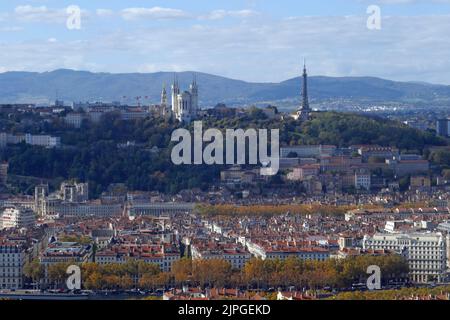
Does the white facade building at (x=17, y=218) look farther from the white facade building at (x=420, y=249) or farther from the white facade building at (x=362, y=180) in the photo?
the white facade building at (x=362, y=180)

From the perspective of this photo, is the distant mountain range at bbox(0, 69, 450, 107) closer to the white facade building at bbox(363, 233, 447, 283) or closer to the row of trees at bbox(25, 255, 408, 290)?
the white facade building at bbox(363, 233, 447, 283)

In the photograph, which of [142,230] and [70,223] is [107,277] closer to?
[142,230]

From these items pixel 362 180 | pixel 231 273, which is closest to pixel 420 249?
pixel 231 273

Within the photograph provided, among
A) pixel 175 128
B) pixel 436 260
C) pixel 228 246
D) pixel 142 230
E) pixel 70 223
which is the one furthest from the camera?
pixel 175 128

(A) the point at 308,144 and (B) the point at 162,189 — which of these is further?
(A) the point at 308,144

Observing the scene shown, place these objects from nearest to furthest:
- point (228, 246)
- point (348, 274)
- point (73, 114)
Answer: point (348, 274), point (228, 246), point (73, 114)

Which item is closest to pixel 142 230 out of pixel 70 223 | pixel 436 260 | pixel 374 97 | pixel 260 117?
Answer: pixel 70 223
